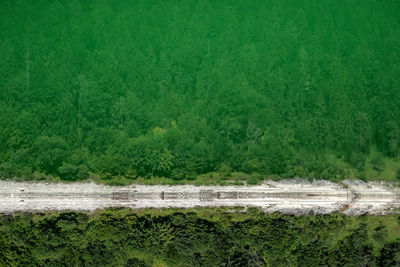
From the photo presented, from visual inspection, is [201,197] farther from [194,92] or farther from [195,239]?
[194,92]

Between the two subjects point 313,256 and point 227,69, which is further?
point 227,69

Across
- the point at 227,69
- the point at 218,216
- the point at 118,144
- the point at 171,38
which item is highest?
the point at 171,38

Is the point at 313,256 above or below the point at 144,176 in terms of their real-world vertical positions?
below

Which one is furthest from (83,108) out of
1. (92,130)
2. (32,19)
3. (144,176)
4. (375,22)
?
(375,22)

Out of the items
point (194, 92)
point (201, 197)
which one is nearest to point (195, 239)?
point (201, 197)

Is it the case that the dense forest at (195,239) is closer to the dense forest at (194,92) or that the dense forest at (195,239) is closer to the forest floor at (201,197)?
the forest floor at (201,197)

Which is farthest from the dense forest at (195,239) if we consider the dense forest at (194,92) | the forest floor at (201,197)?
the dense forest at (194,92)

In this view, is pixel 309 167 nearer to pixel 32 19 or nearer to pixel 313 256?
pixel 313 256

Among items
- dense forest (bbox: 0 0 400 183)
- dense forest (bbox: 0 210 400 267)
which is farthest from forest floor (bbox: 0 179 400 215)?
dense forest (bbox: 0 0 400 183)

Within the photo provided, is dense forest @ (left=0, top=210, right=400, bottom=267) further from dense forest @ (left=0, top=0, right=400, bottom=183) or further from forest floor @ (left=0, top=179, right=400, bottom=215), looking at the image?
dense forest @ (left=0, top=0, right=400, bottom=183)
